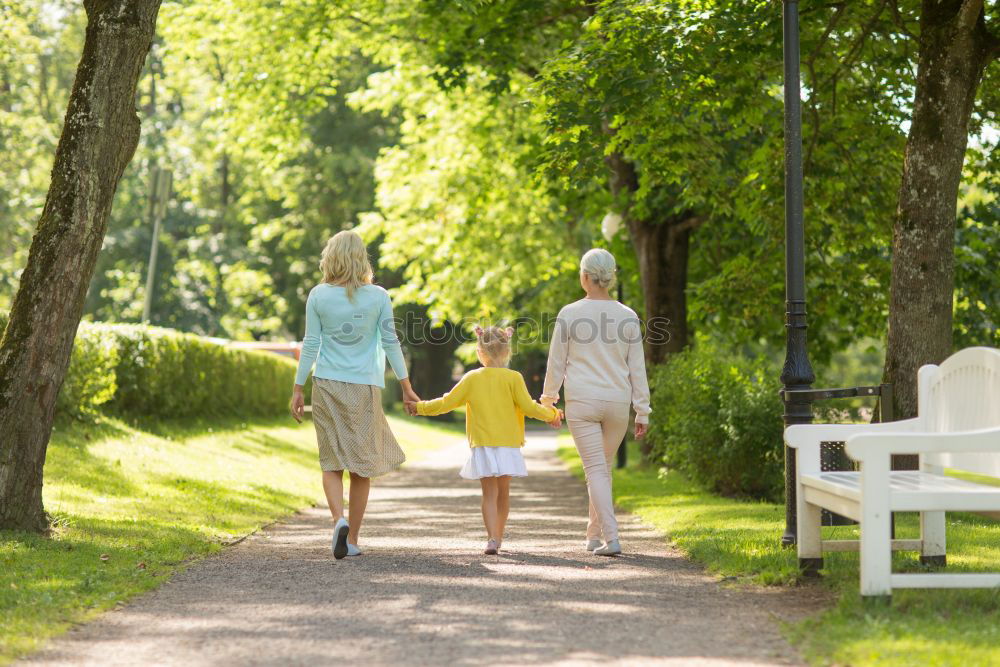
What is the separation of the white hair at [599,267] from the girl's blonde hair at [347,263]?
1.49m

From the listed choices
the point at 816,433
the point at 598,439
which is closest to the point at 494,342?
the point at 598,439

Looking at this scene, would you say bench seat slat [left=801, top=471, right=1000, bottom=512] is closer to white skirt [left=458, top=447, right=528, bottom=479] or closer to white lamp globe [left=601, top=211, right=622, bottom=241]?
white skirt [left=458, top=447, right=528, bottom=479]

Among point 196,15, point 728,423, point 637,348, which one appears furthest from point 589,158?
point 196,15

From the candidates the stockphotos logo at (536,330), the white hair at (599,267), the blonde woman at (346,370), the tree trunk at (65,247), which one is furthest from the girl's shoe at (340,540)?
the white hair at (599,267)

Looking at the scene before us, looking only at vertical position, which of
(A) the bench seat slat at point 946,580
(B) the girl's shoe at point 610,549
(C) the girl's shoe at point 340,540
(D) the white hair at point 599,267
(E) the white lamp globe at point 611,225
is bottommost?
(B) the girl's shoe at point 610,549

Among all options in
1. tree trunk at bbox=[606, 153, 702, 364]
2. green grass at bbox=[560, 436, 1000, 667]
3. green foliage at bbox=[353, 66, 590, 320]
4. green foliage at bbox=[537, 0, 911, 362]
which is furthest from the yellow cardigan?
green foliage at bbox=[353, 66, 590, 320]

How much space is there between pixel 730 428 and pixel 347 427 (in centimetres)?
574

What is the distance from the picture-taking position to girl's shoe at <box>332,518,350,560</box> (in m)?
7.87

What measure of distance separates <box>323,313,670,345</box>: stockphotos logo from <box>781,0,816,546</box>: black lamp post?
1.02 meters

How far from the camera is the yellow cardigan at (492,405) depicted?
834cm

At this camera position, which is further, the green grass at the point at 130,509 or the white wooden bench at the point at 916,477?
the green grass at the point at 130,509

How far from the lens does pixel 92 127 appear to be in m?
8.64

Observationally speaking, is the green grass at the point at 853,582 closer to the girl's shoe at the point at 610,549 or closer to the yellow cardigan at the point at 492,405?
the girl's shoe at the point at 610,549

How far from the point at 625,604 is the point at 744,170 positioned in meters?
12.1
